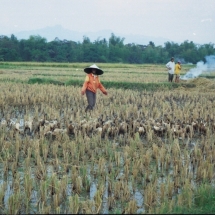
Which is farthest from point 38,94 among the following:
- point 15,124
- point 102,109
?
point 15,124

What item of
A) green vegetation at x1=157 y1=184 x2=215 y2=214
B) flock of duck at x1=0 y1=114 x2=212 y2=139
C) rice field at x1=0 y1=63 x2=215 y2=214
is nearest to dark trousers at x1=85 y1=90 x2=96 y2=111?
rice field at x1=0 y1=63 x2=215 y2=214

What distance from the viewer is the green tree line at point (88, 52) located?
42.8 m

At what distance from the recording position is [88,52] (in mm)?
45875

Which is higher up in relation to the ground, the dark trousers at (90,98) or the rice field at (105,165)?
the dark trousers at (90,98)

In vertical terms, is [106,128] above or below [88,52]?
below

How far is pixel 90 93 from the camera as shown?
27.0 feet

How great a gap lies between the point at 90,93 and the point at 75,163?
376 cm

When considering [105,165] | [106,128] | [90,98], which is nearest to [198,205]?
[105,165]

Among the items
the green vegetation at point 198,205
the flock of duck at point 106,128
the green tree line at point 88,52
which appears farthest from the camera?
the green tree line at point 88,52

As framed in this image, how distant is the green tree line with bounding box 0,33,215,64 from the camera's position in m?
42.8

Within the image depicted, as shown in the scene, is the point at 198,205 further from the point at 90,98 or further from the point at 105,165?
the point at 90,98

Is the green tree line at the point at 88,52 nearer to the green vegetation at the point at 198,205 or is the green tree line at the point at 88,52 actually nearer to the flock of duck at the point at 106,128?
the flock of duck at the point at 106,128

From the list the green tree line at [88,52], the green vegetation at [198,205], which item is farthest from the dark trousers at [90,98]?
the green tree line at [88,52]

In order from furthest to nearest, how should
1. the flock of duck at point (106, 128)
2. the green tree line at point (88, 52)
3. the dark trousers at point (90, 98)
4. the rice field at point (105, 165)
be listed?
the green tree line at point (88, 52) < the dark trousers at point (90, 98) < the flock of duck at point (106, 128) < the rice field at point (105, 165)
